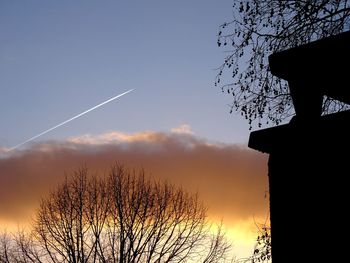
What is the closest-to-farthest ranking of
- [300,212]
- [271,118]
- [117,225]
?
1. [300,212]
2. [271,118]
3. [117,225]

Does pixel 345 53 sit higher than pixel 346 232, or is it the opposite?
pixel 345 53

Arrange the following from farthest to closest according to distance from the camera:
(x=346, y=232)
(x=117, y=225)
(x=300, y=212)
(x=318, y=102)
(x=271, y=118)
→ (x=117, y=225) → (x=271, y=118) → (x=318, y=102) → (x=300, y=212) → (x=346, y=232)

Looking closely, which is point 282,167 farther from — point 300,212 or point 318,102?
point 318,102

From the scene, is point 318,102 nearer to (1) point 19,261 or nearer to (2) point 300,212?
(2) point 300,212

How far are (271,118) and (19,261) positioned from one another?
22.3m

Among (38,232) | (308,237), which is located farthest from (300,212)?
(38,232)

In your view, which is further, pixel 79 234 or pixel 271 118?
pixel 79 234

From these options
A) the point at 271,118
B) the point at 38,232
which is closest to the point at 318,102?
the point at 271,118

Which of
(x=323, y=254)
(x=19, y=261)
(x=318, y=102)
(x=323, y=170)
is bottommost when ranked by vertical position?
(x=323, y=254)

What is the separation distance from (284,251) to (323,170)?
582 millimetres

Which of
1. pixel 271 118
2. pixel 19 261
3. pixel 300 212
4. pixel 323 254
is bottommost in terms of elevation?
pixel 323 254

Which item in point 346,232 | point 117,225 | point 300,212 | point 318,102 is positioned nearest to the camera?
point 346,232

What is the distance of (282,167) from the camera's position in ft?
10.6

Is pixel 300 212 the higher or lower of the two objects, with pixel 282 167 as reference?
lower
